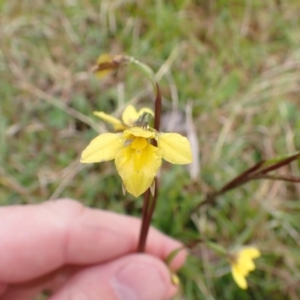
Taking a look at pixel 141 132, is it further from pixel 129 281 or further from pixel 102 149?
pixel 129 281

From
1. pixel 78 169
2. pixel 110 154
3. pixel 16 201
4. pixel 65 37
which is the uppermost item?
pixel 110 154

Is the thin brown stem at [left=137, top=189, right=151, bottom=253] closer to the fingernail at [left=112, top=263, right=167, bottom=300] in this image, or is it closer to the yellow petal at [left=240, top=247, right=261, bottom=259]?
A: the fingernail at [left=112, top=263, right=167, bottom=300]

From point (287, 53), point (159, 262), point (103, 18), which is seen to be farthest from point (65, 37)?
point (159, 262)

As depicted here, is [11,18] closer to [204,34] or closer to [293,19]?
[204,34]

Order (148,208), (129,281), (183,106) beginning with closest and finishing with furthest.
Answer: (148,208), (129,281), (183,106)

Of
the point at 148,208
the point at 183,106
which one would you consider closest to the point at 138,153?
the point at 148,208

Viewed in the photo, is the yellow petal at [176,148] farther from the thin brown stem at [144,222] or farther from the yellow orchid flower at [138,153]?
the thin brown stem at [144,222]

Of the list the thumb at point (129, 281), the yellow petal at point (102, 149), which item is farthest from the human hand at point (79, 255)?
the yellow petal at point (102, 149)
